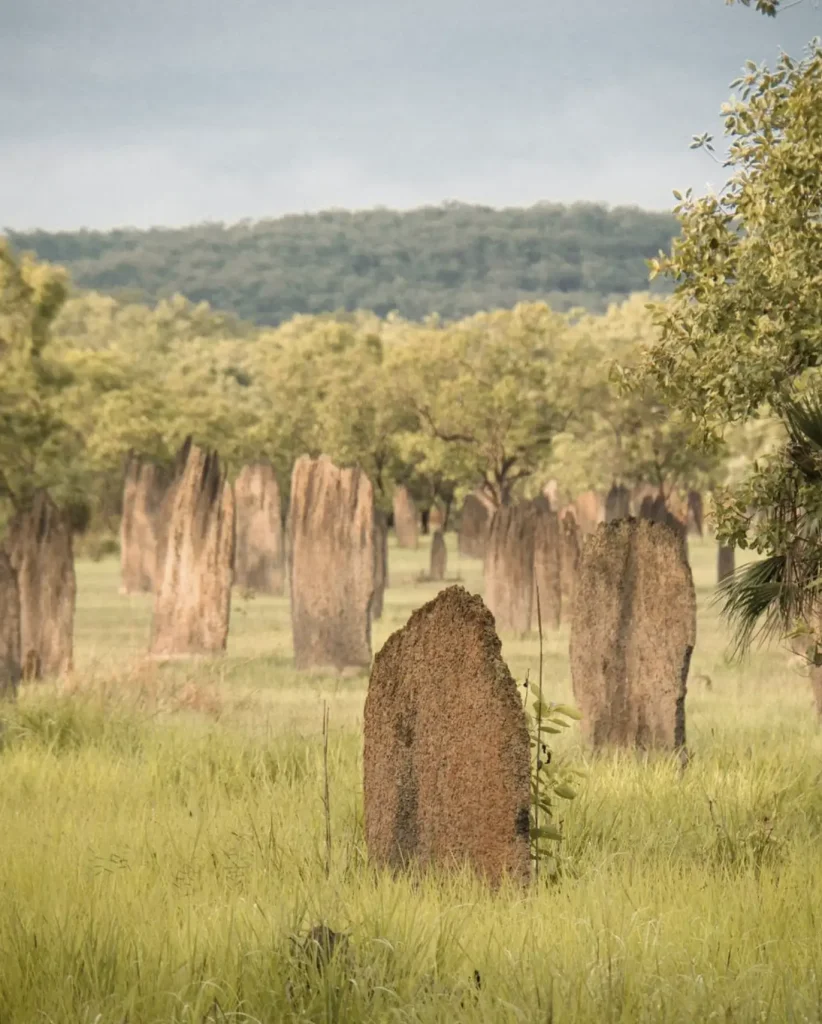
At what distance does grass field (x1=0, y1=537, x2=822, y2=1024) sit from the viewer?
214 inches

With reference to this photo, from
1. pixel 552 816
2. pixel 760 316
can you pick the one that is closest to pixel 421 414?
pixel 760 316

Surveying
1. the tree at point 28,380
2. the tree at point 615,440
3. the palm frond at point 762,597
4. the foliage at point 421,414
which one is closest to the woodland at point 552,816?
the palm frond at point 762,597

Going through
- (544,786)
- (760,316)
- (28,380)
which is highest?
(28,380)

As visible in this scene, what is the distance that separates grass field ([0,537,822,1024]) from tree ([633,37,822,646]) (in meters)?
1.48

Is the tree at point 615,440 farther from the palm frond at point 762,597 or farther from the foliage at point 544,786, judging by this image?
the foliage at point 544,786

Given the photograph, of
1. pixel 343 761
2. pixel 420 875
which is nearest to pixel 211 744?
pixel 343 761

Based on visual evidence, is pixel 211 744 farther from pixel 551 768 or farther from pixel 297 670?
pixel 297 670

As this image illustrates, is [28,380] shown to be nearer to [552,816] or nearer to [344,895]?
[552,816]

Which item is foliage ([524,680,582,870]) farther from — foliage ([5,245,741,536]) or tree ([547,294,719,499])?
tree ([547,294,719,499])

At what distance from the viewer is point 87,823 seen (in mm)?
8688

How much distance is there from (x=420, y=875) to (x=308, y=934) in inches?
63.9

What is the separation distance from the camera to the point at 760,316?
34.5 feet

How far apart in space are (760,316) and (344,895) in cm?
538

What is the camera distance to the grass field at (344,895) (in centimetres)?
544
